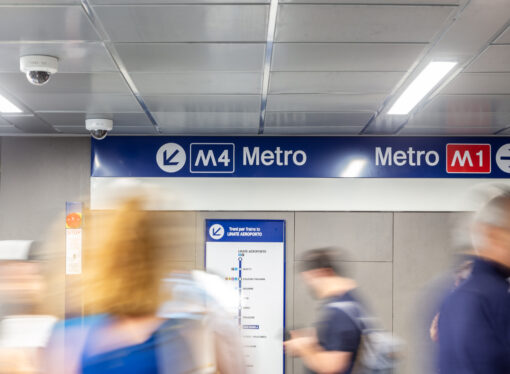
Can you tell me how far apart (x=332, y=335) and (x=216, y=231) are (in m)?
2.55

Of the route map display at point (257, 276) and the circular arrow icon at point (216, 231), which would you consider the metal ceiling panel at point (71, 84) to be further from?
the route map display at point (257, 276)

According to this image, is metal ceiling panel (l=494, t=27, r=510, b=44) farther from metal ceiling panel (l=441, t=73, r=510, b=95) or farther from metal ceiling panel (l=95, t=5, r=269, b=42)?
metal ceiling panel (l=95, t=5, r=269, b=42)

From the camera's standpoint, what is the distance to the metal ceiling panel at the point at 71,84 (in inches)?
135

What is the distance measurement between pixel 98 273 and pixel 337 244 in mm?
4247

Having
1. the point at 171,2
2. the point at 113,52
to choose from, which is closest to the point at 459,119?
the point at 113,52

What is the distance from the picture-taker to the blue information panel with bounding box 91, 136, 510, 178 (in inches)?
207

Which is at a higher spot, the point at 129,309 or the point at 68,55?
the point at 68,55

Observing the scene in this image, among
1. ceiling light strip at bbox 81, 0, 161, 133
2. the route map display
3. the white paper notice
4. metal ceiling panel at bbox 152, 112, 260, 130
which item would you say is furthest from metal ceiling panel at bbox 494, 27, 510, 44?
the white paper notice

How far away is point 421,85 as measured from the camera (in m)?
3.59

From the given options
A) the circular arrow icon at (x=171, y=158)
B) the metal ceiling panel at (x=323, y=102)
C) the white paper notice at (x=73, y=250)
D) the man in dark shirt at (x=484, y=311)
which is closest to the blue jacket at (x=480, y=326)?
the man in dark shirt at (x=484, y=311)

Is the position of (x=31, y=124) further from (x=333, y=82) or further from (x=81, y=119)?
(x=333, y=82)

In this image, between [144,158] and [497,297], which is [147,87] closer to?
[144,158]

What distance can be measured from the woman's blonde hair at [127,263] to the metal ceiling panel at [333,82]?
2307mm

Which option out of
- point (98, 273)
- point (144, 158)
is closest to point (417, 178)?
point (144, 158)
